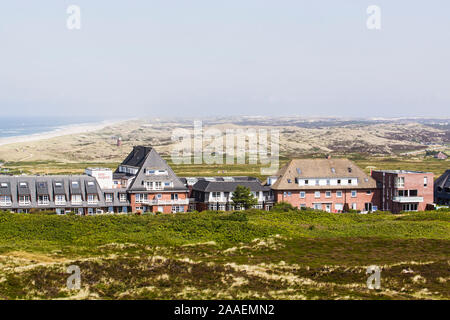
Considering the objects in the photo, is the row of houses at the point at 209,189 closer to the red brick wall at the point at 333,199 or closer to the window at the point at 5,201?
the red brick wall at the point at 333,199

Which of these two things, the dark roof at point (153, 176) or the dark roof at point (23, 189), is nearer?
the dark roof at point (23, 189)

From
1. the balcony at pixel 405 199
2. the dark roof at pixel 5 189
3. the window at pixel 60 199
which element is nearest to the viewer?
the dark roof at pixel 5 189

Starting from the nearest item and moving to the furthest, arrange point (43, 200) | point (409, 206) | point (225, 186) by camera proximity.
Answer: point (43, 200) → point (225, 186) → point (409, 206)

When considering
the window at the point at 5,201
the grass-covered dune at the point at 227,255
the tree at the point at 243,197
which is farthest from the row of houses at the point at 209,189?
the grass-covered dune at the point at 227,255

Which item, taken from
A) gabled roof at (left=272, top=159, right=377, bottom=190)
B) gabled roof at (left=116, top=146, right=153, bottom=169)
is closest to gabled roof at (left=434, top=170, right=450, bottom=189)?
gabled roof at (left=272, top=159, right=377, bottom=190)

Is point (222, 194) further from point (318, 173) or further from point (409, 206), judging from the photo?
point (409, 206)

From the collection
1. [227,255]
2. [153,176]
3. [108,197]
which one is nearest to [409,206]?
[153,176]

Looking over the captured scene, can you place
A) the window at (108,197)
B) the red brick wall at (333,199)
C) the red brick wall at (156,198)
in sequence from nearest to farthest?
the window at (108,197)
the red brick wall at (156,198)
the red brick wall at (333,199)
